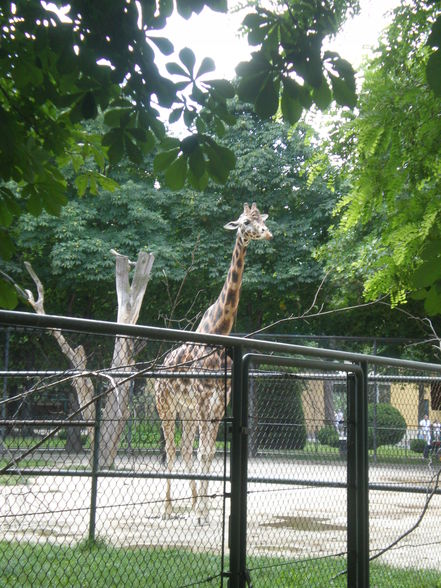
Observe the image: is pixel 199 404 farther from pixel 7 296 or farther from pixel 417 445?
pixel 7 296

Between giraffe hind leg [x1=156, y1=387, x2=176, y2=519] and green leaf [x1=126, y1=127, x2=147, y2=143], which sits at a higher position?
green leaf [x1=126, y1=127, x2=147, y2=143]

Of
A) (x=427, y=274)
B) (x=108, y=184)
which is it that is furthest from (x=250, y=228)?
(x=427, y=274)

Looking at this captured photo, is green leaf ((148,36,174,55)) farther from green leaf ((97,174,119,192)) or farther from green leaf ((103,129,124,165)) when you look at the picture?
green leaf ((97,174,119,192))

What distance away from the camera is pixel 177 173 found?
317 cm

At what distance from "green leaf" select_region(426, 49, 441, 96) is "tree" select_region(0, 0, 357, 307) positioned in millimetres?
844

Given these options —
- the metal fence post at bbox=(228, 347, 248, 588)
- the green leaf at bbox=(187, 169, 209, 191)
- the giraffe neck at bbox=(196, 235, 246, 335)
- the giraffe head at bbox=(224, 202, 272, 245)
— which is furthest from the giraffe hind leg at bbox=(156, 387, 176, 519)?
the giraffe head at bbox=(224, 202, 272, 245)

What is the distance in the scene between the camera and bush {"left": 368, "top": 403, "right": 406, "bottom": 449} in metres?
5.53

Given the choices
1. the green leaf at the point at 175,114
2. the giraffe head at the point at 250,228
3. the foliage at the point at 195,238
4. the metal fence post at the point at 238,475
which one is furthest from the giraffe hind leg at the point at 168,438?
the foliage at the point at 195,238

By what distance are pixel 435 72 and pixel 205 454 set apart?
105 inches

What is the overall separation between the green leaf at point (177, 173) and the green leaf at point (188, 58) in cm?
40

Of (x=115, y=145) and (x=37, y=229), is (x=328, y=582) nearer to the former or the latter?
(x=115, y=145)

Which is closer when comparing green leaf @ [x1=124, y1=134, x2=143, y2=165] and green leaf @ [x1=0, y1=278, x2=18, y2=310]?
green leaf @ [x1=0, y1=278, x2=18, y2=310]

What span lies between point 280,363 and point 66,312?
2341 cm

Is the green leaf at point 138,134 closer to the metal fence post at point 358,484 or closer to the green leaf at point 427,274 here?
the green leaf at point 427,274
